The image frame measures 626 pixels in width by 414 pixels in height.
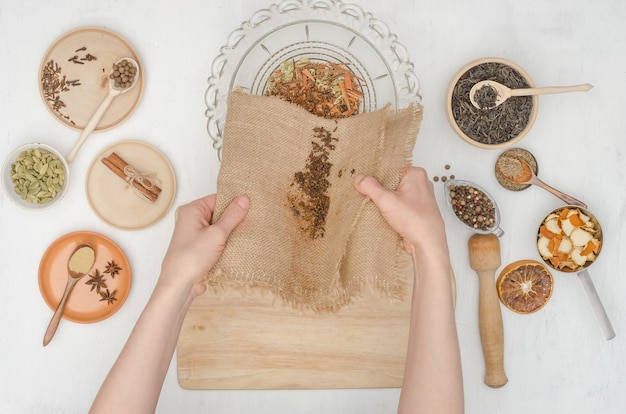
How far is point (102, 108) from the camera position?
127 centimetres

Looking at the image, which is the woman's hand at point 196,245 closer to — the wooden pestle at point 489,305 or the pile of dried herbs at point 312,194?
the pile of dried herbs at point 312,194

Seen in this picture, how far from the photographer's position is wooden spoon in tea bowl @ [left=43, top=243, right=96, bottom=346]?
127cm

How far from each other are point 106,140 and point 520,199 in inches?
42.2

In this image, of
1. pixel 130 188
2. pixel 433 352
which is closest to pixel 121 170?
pixel 130 188

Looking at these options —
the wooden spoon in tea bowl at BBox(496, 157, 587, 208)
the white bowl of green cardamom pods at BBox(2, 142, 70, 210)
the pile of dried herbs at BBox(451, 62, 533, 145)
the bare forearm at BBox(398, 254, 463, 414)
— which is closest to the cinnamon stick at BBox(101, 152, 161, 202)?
the white bowl of green cardamom pods at BBox(2, 142, 70, 210)

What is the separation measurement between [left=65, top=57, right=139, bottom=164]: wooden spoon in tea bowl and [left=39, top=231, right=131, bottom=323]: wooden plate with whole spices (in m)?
0.21

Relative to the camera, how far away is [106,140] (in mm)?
1314

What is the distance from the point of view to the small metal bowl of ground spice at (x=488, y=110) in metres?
1.27

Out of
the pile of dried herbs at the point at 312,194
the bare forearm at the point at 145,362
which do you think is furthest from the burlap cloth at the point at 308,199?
the bare forearm at the point at 145,362

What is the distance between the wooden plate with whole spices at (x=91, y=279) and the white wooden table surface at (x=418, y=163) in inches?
1.4

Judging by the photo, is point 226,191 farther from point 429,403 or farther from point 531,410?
point 531,410

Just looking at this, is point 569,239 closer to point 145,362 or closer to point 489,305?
point 489,305

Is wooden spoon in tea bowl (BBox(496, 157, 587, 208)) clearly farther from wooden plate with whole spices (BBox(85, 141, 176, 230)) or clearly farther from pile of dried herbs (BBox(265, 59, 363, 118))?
wooden plate with whole spices (BBox(85, 141, 176, 230))

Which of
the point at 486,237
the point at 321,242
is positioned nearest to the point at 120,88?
the point at 321,242
